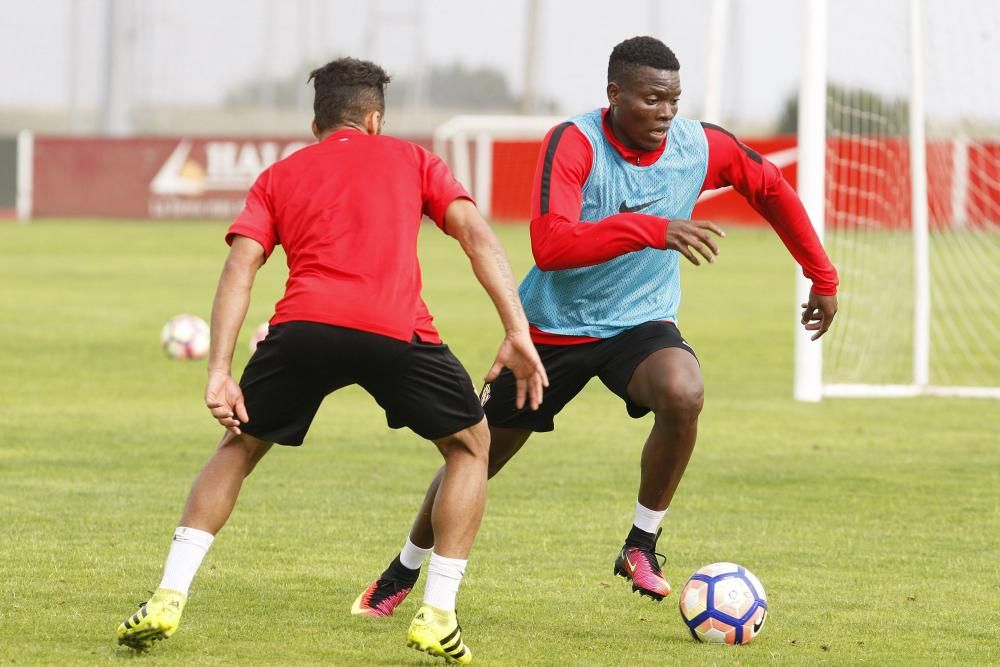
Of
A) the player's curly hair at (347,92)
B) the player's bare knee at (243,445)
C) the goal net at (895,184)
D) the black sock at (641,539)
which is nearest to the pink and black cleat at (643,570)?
the black sock at (641,539)

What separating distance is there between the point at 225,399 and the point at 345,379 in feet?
1.29

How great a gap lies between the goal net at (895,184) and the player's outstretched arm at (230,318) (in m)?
7.80

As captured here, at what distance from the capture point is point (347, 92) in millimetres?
5590

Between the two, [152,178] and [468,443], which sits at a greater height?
[468,443]

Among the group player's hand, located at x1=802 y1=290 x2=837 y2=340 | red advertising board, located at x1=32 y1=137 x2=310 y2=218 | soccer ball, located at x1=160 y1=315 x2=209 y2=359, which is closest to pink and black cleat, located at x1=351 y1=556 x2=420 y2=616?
player's hand, located at x1=802 y1=290 x2=837 y2=340

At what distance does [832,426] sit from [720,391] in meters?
1.89

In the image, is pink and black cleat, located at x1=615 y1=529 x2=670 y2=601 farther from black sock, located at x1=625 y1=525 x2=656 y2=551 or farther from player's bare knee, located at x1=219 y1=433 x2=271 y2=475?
player's bare knee, located at x1=219 y1=433 x2=271 y2=475

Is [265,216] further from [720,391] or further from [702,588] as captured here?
[720,391]

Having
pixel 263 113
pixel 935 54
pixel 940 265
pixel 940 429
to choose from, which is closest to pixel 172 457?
pixel 940 429

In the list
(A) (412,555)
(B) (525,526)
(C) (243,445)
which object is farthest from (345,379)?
(B) (525,526)

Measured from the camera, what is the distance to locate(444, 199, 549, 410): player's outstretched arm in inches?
215

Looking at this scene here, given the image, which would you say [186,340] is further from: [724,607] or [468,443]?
[724,607]

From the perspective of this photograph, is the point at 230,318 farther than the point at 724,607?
No

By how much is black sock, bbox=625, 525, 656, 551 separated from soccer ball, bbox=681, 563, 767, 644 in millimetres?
600
